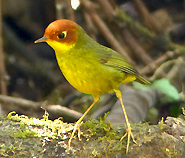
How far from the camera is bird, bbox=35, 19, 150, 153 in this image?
225 centimetres

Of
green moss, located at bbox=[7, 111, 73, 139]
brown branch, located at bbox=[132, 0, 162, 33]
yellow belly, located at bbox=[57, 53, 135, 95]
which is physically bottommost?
green moss, located at bbox=[7, 111, 73, 139]

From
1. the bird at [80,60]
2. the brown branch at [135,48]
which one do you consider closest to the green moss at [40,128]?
the bird at [80,60]

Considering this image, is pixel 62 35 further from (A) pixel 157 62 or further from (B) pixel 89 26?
(A) pixel 157 62

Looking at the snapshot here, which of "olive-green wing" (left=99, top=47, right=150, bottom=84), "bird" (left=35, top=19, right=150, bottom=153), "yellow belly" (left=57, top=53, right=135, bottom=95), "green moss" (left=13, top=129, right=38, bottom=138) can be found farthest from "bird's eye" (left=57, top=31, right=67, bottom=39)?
"green moss" (left=13, top=129, right=38, bottom=138)

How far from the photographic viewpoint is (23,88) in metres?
5.86

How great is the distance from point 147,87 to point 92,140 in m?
2.16

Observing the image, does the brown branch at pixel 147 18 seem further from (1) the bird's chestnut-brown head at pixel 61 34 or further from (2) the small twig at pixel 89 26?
(1) the bird's chestnut-brown head at pixel 61 34

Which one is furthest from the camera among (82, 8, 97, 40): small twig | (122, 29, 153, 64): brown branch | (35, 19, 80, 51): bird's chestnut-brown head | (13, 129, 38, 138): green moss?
(122, 29, 153, 64): brown branch

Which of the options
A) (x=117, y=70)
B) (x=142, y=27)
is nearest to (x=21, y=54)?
(x=142, y=27)

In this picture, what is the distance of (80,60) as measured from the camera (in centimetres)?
233

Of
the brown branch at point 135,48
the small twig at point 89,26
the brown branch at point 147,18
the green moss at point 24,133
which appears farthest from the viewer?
the brown branch at point 147,18

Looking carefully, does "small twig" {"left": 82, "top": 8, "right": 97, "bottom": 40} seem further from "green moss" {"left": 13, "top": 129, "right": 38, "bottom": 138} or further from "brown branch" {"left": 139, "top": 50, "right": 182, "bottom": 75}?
"green moss" {"left": 13, "top": 129, "right": 38, "bottom": 138}

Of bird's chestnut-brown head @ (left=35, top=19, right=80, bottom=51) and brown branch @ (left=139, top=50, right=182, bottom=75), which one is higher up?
brown branch @ (left=139, top=50, right=182, bottom=75)

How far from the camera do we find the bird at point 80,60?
7.39 ft
